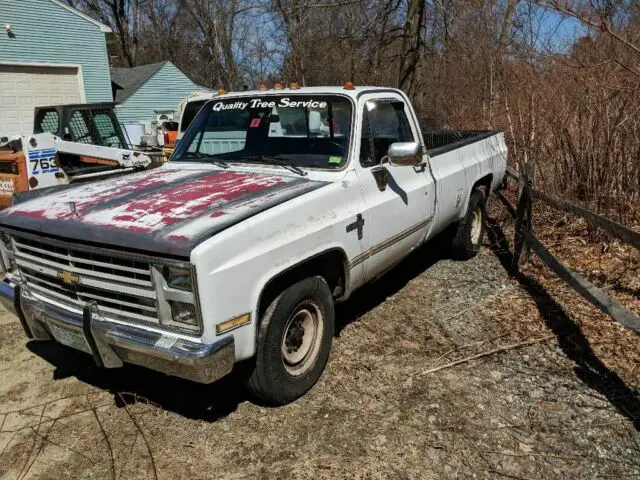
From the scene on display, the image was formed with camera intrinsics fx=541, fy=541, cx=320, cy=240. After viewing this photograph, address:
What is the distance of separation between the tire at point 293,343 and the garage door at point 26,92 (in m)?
15.9

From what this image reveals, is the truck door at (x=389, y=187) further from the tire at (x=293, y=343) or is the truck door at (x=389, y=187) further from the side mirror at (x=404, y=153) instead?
the tire at (x=293, y=343)

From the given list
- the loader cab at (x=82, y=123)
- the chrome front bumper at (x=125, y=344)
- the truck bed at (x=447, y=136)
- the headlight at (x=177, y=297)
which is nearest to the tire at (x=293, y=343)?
the chrome front bumper at (x=125, y=344)

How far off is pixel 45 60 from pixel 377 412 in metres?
18.3

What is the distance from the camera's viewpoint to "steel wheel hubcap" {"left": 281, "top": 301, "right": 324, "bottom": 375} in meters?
3.47

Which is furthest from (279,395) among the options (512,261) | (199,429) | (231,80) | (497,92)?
(231,80)

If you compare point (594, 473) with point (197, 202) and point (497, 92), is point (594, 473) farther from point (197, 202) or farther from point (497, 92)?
point (497, 92)

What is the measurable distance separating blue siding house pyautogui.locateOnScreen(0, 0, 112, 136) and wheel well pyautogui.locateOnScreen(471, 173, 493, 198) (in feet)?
46.9

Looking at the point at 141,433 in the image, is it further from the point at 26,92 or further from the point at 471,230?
the point at 26,92

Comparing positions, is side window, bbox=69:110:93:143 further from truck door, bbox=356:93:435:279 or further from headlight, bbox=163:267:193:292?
headlight, bbox=163:267:193:292

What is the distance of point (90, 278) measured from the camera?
3.06m

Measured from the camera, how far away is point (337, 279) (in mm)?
3838

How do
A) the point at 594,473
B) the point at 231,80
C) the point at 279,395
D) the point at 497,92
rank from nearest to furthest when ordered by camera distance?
the point at 594,473
the point at 279,395
the point at 497,92
the point at 231,80

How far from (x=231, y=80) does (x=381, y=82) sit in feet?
56.0

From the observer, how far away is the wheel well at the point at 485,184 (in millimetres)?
6260
